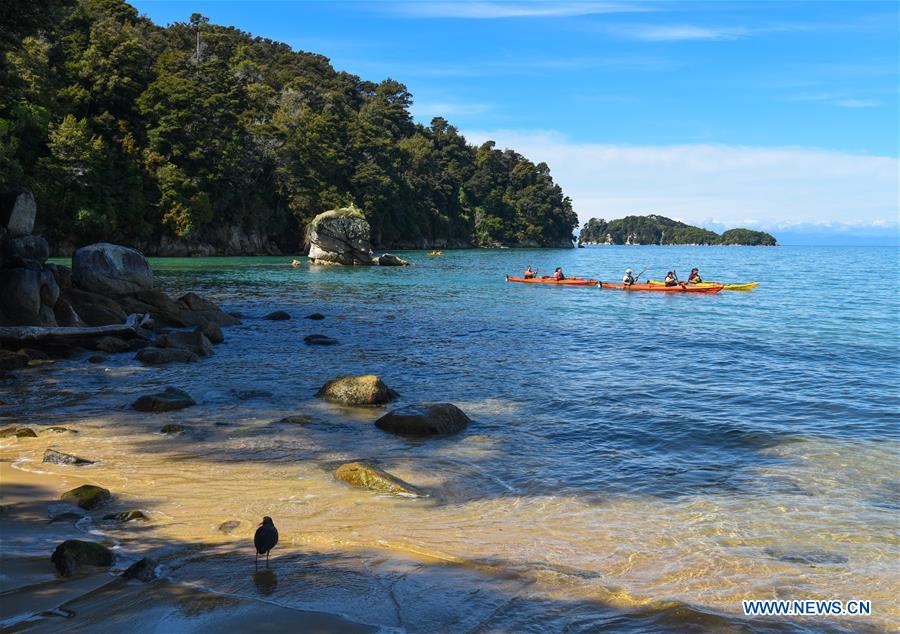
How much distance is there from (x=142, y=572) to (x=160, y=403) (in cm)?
668

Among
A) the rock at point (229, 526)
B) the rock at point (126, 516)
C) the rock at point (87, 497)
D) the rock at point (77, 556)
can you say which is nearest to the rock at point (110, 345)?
the rock at point (87, 497)

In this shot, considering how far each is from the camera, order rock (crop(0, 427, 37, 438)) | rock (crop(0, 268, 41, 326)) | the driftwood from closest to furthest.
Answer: rock (crop(0, 427, 37, 438))
the driftwood
rock (crop(0, 268, 41, 326))

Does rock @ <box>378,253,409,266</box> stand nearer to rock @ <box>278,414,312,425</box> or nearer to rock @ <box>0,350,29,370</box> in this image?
rock @ <box>0,350,29,370</box>

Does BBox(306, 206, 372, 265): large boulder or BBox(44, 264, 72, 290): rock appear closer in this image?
BBox(44, 264, 72, 290): rock

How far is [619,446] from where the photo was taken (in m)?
10.2

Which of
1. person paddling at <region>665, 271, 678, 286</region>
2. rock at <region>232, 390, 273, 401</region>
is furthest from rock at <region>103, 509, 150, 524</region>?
person paddling at <region>665, 271, 678, 286</region>

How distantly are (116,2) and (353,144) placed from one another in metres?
A: 31.2

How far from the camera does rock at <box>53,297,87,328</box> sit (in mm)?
Result: 17062

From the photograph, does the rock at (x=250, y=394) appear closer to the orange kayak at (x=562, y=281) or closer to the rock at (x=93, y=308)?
the rock at (x=93, y=308)

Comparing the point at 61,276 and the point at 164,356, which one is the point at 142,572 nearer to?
the point at 164,356

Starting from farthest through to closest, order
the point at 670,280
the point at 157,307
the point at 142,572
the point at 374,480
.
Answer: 1. the point at 670,280
2. the point at 157,307
3. the point at 374,480
4. the point at 142,572

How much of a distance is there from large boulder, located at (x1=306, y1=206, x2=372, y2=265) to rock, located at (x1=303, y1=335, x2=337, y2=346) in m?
→ 42.3

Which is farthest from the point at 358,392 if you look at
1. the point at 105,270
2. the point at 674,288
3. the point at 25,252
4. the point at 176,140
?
the point at 176,140

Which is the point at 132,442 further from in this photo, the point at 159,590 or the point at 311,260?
the point at 311,260
